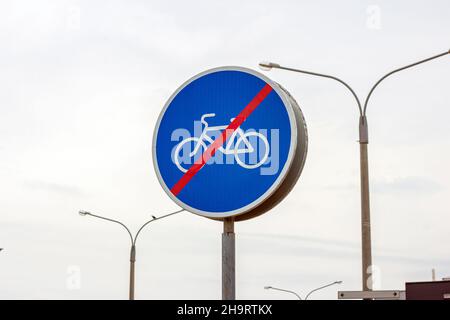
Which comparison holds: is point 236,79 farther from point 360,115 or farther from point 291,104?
point 360,115

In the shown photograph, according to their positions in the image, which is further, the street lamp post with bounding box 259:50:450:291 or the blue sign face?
the street lamp post with bounding box 259:50:450:291

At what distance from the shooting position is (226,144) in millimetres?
4055

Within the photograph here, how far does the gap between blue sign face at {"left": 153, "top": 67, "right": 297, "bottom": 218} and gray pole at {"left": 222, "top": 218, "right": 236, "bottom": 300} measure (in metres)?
0.22

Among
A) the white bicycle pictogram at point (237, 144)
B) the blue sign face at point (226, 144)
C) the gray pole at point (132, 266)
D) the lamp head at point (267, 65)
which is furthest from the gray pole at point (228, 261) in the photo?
the gray pole at point (132, 266)

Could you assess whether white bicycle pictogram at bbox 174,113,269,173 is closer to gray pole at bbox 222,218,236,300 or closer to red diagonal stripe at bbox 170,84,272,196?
red diagonal stripe at bbox 170,84,272,196

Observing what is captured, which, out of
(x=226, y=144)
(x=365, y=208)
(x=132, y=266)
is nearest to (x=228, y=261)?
(x=226, y=144)

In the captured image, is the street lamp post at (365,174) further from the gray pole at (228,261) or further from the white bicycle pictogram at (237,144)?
the white bicycle pictogram at (237,144)

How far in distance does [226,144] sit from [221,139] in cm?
4

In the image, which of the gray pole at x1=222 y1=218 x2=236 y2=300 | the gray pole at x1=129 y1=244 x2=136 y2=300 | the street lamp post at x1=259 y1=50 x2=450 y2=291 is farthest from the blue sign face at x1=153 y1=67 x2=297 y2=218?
the gray pole at x1=129 y1=244 x2=136 y2=300

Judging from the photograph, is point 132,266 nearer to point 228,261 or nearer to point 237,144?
point 228,261

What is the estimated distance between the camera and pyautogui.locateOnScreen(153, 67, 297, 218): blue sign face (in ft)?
13.3

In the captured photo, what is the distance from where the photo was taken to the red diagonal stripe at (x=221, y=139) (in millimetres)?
4059

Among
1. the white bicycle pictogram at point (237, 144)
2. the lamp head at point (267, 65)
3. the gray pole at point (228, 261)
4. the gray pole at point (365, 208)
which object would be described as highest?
the lamp head at point (267, 65)
